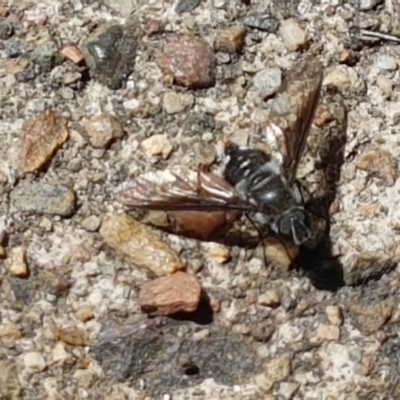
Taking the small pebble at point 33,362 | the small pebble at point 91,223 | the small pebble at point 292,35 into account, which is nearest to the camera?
the small pebble at point 33,362

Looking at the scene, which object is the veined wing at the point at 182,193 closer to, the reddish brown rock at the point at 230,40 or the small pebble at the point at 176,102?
the small pebble at the point at 176,102

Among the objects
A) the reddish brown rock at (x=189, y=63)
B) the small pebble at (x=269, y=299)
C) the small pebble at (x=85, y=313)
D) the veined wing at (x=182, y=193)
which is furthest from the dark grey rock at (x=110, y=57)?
the small pebble at (x=269, y=299)

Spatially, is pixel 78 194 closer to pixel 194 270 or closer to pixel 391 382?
pixel 194 270

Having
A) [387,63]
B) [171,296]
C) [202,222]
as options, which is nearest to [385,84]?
[387,63]

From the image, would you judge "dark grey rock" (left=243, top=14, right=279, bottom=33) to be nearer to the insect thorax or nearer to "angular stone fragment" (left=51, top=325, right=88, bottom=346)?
the insect thorax

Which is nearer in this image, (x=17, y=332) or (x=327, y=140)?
(x=17, y=332)

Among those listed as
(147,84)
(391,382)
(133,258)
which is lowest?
(391,382)

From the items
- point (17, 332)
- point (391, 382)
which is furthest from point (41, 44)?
point (391, 382)

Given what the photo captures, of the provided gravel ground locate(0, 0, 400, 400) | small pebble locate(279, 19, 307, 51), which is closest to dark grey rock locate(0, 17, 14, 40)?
gravel ground locate(0, 0, 400, 400)

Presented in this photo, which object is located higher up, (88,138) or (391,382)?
(88,138)
